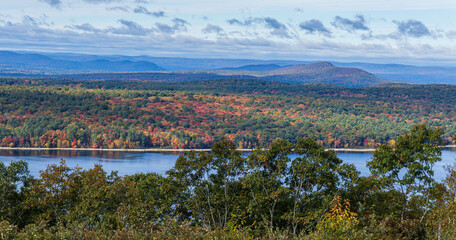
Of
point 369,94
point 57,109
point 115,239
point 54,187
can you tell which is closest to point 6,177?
point 54,187

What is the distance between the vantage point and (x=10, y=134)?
7062 cm

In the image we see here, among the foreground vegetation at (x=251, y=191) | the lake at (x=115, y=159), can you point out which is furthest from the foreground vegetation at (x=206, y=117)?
the foreground vegetation at (x=251, y=191)

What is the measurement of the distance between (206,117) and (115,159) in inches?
1505

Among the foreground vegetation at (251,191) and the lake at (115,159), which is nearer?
the foreground vegetation at (251,191)

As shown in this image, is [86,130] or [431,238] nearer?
[431,238]

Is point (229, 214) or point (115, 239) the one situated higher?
point (115, 239)

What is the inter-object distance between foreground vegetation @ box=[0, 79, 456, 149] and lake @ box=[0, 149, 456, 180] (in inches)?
218

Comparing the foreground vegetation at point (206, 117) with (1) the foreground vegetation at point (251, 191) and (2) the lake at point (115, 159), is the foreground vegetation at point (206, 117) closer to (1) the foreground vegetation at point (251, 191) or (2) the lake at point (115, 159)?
(2) the lake at point (115, 159)

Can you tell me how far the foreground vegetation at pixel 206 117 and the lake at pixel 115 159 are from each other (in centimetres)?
553

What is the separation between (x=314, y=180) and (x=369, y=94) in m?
123

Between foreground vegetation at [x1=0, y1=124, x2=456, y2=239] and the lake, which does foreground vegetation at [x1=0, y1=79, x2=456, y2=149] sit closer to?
the lake

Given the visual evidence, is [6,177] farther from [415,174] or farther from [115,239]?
[415,174]

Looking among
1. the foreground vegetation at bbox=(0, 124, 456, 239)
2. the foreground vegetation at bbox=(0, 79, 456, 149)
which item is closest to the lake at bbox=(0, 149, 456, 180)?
the foreground vegetation at bbox=(0, 79, 456, 149)

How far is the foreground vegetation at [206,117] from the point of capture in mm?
72188
